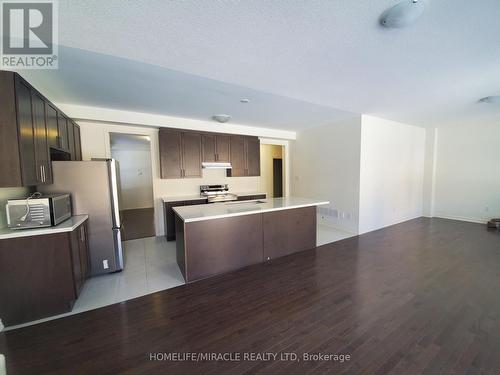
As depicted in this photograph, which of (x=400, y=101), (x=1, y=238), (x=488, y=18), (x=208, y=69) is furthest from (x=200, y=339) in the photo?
(x=400, y=101)

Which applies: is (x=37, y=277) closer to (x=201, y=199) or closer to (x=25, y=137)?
(x=25, y=137)

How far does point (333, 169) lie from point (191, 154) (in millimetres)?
3379

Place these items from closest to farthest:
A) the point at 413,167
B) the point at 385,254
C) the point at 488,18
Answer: the point at 488,18 → the point at 385,254 → the point at 413,167

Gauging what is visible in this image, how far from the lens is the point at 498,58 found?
213 cm

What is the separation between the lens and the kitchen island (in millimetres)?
2572

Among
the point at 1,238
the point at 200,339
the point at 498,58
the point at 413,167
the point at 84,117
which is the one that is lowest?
the point at 200,339

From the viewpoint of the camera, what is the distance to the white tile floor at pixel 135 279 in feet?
7.33

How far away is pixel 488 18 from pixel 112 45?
311 centimetres

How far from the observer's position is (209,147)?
15.2 ft

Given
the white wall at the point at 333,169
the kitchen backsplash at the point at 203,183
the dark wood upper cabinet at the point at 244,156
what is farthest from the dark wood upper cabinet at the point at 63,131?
the white wall at the point at 333,169

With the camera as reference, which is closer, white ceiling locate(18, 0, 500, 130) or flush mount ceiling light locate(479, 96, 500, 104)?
white ceiling locate(18, 0, 500, 130)

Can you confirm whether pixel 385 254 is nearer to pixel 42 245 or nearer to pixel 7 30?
pixel 42 245

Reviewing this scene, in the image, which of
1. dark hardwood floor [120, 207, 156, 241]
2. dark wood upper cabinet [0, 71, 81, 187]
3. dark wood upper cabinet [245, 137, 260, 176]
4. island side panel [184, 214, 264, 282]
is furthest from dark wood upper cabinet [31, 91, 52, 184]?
dark wood upper cabinet [245, 137, 260, 176]

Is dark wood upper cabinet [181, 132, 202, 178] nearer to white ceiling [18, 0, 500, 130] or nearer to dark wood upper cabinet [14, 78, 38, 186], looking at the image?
white ceiling [18, 0, 500, 130]
